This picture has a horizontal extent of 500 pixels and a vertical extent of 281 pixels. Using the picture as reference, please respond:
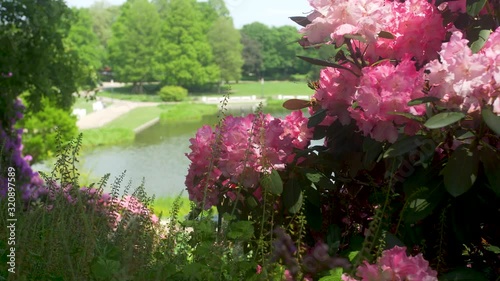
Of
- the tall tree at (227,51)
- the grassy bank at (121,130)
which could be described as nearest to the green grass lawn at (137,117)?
the grassy bank at (121,130)

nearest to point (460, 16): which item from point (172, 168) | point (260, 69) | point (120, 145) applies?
point (172, 168)

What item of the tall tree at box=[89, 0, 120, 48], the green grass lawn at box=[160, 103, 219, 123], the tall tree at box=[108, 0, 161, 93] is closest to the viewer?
the green grass lawn at box=[160, 103, 219, 123]

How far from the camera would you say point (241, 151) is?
7.18 ft

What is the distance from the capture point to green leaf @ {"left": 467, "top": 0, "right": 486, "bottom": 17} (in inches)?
76.5

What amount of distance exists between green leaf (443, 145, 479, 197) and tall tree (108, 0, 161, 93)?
43.5m

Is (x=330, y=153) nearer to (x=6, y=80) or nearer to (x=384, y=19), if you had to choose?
(x=384, y=19)

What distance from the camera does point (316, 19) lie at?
206 cm

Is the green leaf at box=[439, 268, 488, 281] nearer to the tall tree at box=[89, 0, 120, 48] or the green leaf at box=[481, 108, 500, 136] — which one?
the green leaf at box=[481, 108, 500, 136]

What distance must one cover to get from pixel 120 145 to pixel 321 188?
97.1ft

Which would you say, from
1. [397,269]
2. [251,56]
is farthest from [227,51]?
[397,269]

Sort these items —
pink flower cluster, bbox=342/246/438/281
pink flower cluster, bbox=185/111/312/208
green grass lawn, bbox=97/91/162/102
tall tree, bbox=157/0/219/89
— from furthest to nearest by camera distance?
green grass lawn, bbox=97/91/162/102
tall tree, bbox=157/0/219/89
pink flower cluster, bbox=185/111/312/208
pink flower cluster, bbox=342/246/438/281

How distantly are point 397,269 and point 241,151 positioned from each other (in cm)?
73

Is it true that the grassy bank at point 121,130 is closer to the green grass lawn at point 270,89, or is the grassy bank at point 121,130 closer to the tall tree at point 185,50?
the tall tree at point 185,50

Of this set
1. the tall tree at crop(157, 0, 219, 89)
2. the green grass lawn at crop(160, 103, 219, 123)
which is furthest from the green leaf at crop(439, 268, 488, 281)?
the tall tree at crop(157, 0, 219, 89)
